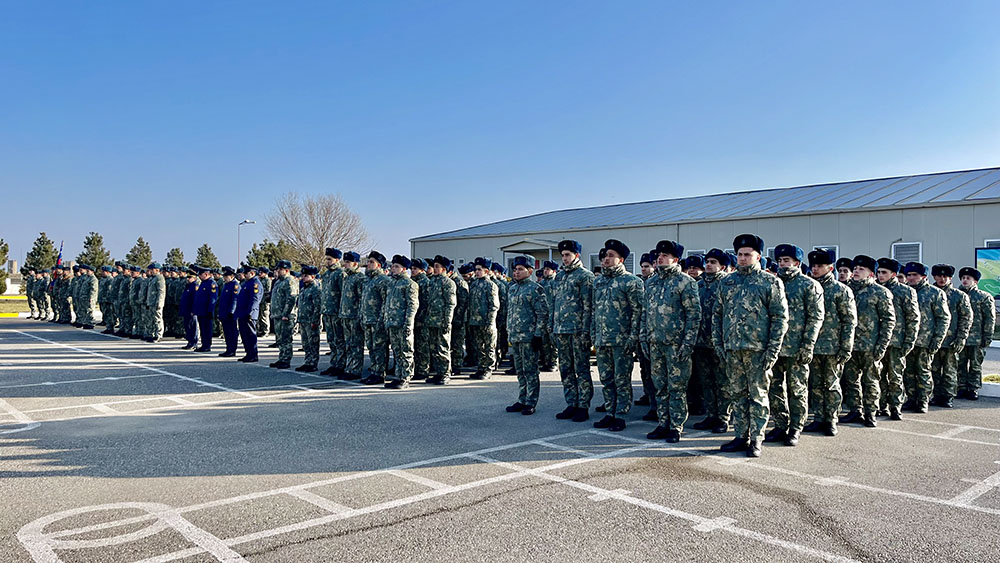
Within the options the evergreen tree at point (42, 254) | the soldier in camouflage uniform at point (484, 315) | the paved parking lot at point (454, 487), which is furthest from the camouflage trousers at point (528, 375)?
the evergreen tree at point (42, 254)

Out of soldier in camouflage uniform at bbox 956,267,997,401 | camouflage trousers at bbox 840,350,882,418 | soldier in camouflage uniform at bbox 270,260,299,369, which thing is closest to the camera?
camouflage trousers at bbox 840,350,882,418

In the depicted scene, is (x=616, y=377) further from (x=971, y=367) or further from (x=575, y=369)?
(x=971, y=367)

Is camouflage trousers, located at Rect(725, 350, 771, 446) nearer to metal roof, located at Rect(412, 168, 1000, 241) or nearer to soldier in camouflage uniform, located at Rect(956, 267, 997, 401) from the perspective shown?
soldier in camouflage uniform, located at Rect(956, 267, 997, 401)

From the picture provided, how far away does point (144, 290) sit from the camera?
1811 centimetres

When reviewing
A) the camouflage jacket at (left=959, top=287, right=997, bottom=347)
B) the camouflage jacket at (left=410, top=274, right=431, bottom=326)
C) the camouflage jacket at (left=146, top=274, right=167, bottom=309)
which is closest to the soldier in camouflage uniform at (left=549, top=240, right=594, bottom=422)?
the camouflage jacket at (left=410, top=274, right=431, bottom=326)

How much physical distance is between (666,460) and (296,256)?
4352 centimetres

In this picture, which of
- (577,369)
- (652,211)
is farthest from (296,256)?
(577,369)

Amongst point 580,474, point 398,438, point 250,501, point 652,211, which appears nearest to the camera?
point 250,501

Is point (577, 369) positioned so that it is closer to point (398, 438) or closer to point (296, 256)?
point (398, 438)

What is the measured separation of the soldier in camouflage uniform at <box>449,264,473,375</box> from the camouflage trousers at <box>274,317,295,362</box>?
3.07 metres

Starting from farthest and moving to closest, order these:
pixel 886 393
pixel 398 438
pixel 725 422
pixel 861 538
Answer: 1. pixel 886 393
2. pixel 725 422
3. pixel 398 438
4. pixel 861 538

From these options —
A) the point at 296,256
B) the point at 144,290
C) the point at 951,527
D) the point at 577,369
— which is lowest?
the point at 951,527

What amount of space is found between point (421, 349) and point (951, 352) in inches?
309

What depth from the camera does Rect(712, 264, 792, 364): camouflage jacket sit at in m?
6.47
